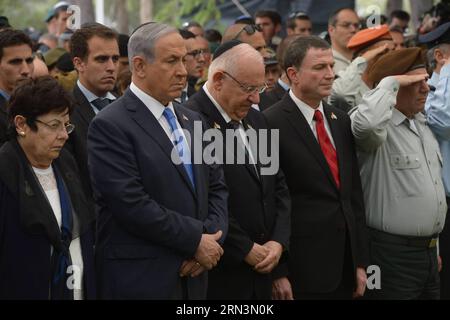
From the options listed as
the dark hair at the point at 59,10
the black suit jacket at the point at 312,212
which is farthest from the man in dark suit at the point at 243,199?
the dark hair at the point at 59,10

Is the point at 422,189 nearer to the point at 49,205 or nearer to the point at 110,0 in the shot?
the point at 49,205

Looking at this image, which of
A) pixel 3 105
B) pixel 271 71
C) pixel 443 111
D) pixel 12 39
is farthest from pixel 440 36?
pixel 3 105

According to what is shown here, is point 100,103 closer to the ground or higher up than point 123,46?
closer to the ground

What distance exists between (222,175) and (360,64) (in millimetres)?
2049

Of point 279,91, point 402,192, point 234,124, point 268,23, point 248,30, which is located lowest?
point 402,192

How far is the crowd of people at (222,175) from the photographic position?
13.7 ft

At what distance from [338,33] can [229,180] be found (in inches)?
148

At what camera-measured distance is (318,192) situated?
17.1 feet

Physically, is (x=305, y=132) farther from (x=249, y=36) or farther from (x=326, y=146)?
(x=249, y=36)

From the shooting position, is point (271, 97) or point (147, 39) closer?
point (147, 39)

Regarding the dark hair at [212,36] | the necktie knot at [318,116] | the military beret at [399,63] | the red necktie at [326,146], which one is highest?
the dark hair at [212,36]

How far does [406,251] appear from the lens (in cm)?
551

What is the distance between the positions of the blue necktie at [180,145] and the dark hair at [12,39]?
1.54 m

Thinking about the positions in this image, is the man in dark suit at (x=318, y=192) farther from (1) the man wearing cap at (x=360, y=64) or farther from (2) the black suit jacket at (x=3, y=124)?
(2) the black suit jacket at (x=3, y=124)
